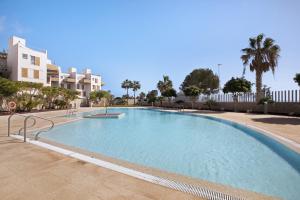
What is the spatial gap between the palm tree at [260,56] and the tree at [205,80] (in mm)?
22262

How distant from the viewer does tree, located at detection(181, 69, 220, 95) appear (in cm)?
4595

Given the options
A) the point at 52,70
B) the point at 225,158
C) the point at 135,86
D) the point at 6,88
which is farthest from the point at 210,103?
the point at 52,70

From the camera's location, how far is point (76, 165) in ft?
12.9

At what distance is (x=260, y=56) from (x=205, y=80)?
25.3 meters

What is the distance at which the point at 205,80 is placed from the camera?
155 ft

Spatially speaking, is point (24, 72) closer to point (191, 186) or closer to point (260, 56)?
point (191, 186)

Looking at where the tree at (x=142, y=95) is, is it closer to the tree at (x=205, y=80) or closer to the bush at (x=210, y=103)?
the tree at (x=205, y=80)

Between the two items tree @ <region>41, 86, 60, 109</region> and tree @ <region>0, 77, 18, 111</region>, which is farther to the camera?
tree @ <region>41, 86, 60, 109</region>

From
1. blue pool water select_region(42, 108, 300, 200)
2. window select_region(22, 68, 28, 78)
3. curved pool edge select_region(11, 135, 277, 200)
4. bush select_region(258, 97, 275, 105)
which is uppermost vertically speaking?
window select_region(22, 68, 28, 78)

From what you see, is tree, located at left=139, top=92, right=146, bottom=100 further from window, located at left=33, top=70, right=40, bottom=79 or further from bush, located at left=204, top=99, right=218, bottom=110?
window, located at left=33, top=70, right=40, bottom=79

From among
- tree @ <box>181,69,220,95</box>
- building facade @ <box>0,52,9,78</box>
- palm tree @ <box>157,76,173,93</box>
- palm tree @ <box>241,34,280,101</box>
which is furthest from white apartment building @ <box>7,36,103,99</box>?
tree @ <box>181,69,220,95</box>

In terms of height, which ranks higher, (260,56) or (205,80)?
(205,80)

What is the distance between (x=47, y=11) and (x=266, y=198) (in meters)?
16.7

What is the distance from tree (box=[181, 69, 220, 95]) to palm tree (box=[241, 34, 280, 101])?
73.0 feet
